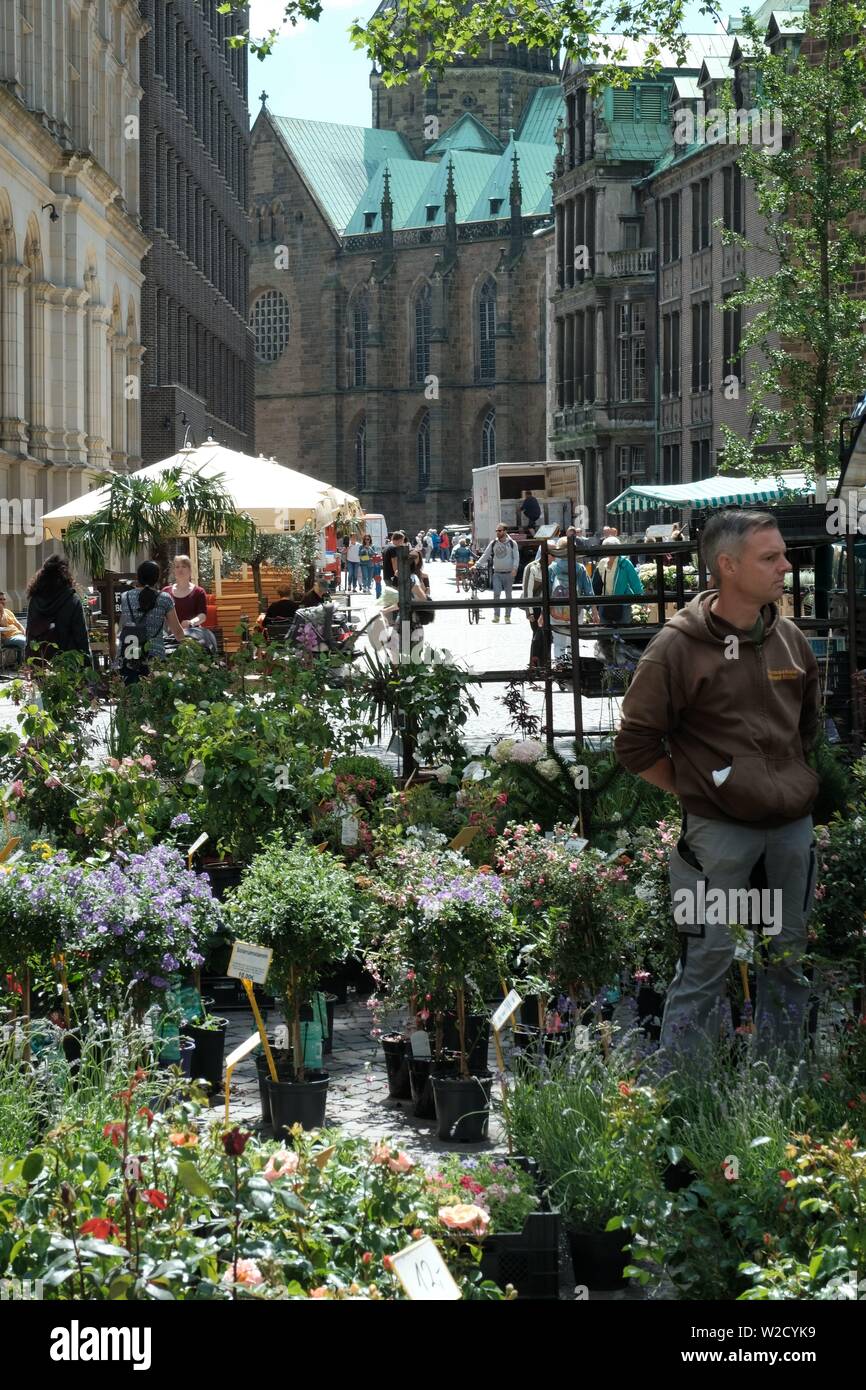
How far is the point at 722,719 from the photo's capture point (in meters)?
5.98

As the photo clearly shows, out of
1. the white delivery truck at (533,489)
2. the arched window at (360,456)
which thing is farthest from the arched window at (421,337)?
the white delivery truck at (533,489)

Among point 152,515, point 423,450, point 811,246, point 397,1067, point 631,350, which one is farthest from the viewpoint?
point 423,450

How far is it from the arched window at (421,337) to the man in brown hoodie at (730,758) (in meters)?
103

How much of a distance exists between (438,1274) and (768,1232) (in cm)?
100

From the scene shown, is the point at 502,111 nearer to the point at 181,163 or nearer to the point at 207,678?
the point at 181,163

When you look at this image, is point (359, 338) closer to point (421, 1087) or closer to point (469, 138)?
point (469, 138)

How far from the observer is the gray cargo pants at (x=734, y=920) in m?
6.00

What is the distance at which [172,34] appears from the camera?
2029 inches

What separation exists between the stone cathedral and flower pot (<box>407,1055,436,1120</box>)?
96.3m

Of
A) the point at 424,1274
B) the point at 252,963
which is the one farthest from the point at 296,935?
the point at 424,1274

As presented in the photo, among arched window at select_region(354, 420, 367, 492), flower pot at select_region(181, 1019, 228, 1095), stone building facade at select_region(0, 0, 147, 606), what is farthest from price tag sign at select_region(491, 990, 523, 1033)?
arched window at select_region(354, 420, 367, 492)

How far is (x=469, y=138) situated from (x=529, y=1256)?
117360 mm

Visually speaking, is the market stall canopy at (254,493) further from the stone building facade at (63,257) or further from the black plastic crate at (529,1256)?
the black plastic crate at (529,1256)
